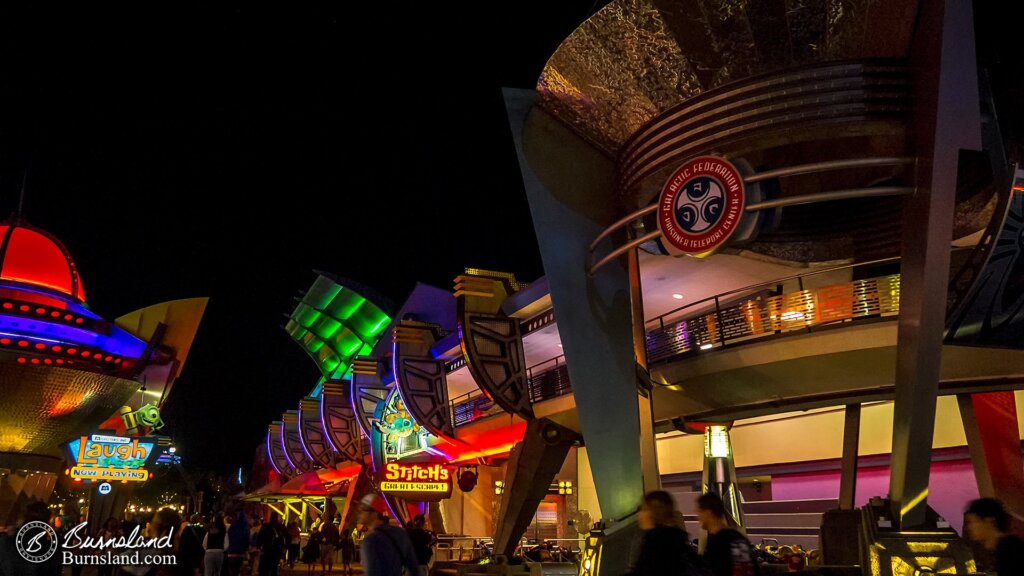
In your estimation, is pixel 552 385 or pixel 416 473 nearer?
pixel 552 385

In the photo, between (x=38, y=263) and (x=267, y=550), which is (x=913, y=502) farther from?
(x=38, y=263)

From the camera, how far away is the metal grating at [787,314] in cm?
1352

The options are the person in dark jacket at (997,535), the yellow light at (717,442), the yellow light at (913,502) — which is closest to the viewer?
the person in dark jacket at (997,535)

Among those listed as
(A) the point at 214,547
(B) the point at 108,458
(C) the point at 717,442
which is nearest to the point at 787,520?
(C) the point at 717,442

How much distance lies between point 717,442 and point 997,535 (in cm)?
1519

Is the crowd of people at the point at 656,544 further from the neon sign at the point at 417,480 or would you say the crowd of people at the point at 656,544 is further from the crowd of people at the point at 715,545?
the neon sign at the point at 417,480

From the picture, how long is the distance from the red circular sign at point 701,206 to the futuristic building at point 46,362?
102 feet

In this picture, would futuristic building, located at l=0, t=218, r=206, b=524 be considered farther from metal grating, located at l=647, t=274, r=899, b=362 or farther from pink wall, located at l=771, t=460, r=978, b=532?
pink wall, located at l=771, t=460, r=978, b=532

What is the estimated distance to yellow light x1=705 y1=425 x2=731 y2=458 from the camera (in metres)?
19.5

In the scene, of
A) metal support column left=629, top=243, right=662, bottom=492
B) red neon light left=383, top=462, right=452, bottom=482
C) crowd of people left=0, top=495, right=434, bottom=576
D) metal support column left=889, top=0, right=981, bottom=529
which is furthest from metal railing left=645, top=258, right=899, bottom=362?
red neon light left=383, top=462, right=452, bottom=482

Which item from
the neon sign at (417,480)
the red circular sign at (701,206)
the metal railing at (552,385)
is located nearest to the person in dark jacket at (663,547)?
the red circular sign at (701,206)

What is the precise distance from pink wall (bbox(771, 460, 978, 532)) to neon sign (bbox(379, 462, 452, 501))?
1073 centimetres

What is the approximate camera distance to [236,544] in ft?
43.6

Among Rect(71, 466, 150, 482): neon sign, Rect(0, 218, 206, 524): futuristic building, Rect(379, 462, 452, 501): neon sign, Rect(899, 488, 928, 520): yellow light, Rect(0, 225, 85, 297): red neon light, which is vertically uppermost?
Rect(0, 225, 85, 297): red neon light
